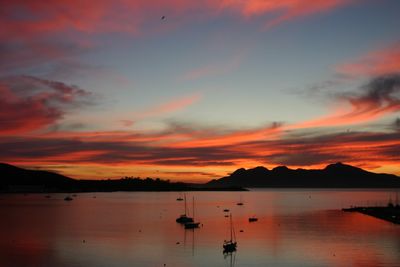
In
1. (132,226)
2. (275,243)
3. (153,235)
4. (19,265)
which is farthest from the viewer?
(132,226)

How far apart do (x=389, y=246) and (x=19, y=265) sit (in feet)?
171

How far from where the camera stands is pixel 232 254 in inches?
2486

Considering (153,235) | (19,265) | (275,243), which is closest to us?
(19,265)

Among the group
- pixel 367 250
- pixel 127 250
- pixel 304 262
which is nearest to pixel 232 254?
pixel 304 262

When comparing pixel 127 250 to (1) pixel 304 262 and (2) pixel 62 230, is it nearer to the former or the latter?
(1) pixel 304 262

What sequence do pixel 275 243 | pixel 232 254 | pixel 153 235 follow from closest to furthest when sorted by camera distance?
pixel 232 254
pixel 275 243
pixel 153 235

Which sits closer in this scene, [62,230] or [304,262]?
[304,262]

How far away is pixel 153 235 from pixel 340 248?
3401 centimetres

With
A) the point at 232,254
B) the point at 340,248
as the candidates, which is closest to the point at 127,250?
the point at 232,254

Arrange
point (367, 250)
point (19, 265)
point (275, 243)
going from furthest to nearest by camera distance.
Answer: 1. point (275, 243)
2. point (367, 250)
3. point (19, 265)

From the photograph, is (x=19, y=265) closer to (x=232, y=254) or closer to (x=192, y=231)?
(x=232, y=254)

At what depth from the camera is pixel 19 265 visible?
5444 cm

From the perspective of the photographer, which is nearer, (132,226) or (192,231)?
(192,231)

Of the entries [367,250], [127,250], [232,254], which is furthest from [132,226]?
[367,250]
